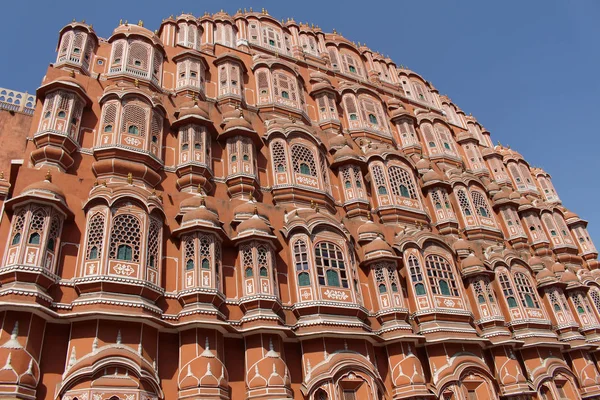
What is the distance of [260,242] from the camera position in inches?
699

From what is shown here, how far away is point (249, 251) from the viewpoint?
1762 cm

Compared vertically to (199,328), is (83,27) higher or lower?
higher

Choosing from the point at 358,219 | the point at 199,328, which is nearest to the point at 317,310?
the point at 199,328

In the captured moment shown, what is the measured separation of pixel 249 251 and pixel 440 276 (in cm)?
956

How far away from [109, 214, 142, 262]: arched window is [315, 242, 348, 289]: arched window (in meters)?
7.06

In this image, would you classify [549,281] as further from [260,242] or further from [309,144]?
[260,242]

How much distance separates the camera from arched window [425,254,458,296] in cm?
2112

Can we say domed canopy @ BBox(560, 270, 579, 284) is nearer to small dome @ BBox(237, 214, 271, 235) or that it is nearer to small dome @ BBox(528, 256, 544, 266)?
small dome @ BBox(528, 256, 544, 266)

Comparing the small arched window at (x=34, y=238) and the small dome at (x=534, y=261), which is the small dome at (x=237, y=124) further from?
the small dome at (x=534, y=261)

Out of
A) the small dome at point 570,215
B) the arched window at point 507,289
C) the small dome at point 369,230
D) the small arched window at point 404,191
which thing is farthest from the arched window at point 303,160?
the small dome at point 570,215

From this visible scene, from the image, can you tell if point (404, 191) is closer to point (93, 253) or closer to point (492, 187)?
point (492, 187)

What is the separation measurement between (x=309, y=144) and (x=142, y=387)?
561 inches

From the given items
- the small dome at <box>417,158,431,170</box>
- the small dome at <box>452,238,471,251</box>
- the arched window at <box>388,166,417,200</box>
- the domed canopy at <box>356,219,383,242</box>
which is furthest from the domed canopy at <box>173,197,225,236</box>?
the small dome at <box>417,158,431,170</box>

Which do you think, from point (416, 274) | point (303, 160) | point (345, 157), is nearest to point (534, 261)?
point (416, 274)
